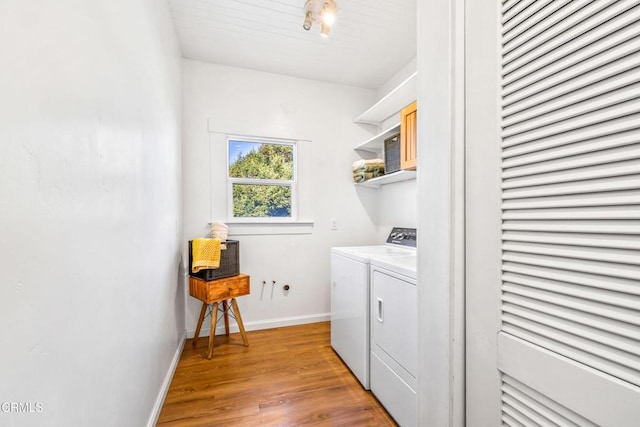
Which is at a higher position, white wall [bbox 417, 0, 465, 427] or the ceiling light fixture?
the ceiling light fixture

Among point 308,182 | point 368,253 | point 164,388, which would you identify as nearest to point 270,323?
point 164,388

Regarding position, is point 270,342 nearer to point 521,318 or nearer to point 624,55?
point 521,318

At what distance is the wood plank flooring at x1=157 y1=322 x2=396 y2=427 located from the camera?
1.57 metres

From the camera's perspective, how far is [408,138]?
2129mm

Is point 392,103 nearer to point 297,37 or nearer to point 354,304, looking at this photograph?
point 297,37

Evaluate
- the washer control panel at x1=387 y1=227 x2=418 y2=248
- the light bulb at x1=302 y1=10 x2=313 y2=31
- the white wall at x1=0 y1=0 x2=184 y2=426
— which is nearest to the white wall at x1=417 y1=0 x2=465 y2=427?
the white wall at x1=0 y1=0 x2=184 y2=426

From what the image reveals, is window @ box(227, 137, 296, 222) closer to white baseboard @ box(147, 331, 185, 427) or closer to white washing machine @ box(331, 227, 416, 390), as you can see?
white washing machine @ box(331, 227, 416, 390)

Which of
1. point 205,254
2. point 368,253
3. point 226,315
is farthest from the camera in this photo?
point 226,315

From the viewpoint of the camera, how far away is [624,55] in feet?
1.53

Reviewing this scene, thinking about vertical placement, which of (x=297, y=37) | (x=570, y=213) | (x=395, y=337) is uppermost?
(x=297, y=37)

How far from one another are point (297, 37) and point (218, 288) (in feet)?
7.13

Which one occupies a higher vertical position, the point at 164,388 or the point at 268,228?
the point at 268,228

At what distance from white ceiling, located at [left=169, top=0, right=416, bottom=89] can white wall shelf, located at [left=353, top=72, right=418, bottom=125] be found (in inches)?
13.7

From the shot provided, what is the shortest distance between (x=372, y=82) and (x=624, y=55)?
9.37 ft
